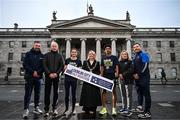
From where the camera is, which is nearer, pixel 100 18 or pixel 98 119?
pixel 98 119

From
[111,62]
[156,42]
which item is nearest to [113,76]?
[111,62]

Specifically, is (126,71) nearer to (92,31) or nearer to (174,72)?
(92,31)

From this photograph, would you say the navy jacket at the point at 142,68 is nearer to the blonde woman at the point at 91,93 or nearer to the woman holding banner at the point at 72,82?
the blonde woman at the point at 91,93

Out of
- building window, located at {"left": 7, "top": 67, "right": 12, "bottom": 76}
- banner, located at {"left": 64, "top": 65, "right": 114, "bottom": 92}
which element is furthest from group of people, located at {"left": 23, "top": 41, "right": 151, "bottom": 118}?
building window, located at {"left": 7, "top": 67, "right": 12, "bottom": 76}

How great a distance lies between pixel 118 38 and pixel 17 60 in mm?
25732

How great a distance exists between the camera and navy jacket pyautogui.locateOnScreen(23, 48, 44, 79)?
809 cm

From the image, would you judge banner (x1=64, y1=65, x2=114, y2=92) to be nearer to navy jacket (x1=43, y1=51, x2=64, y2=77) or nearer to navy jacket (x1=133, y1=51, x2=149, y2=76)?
navy jacket (x1=43, y1=51, x2=64, y2=77)

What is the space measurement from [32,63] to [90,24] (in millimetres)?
41870

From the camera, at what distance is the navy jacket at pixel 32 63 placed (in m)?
8.09

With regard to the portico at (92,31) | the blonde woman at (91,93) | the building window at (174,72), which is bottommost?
the building window at (174,72)

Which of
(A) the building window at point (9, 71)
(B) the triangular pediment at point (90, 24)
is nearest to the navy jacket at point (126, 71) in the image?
(B) the triangular pediment at point (90, 24)

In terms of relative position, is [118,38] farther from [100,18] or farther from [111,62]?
[111,62]

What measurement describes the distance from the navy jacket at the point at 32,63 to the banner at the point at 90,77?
1.00 m

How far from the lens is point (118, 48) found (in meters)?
54.1
